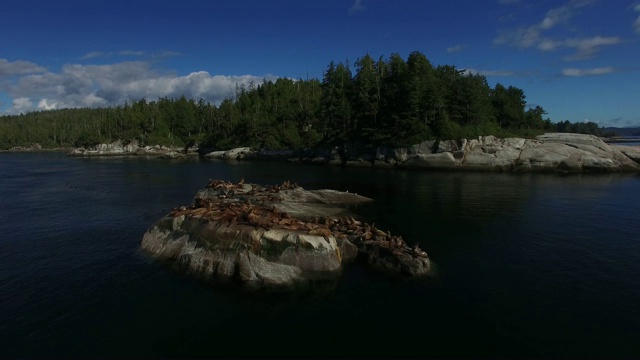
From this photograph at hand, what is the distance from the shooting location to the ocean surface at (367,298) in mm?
20406

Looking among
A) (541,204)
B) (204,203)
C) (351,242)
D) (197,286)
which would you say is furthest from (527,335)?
(541,204)

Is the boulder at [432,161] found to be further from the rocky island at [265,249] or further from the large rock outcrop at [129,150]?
the large rock outcrop at [129,150]

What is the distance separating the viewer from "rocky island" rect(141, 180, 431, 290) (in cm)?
2839

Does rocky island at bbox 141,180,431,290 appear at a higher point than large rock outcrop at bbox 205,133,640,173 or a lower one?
lower

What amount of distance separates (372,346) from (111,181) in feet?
264

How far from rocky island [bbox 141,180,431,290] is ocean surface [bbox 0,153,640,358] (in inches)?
55.1

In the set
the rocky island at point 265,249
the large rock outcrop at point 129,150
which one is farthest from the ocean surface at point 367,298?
the large rock outcrop at point 129,150

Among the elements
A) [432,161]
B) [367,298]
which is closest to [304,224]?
[367,298]

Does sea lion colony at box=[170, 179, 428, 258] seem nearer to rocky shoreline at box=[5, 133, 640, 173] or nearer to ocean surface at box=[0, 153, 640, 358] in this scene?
ocean surface at box=[0, 153, 640, 358]

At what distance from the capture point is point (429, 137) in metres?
102

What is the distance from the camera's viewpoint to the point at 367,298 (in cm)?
2555

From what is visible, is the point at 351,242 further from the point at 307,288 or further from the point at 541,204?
the point at 541,204

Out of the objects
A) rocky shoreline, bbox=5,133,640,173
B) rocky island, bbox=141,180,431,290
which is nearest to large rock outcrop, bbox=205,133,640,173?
rocky shoreline, bbox=5,133,640,173

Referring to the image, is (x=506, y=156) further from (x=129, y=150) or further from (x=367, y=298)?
(x=129, y=150)
